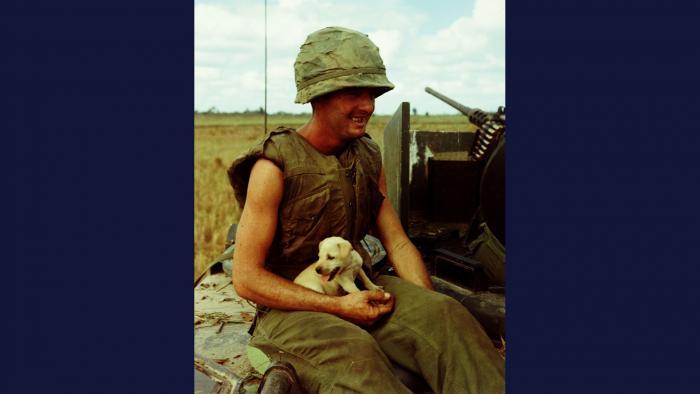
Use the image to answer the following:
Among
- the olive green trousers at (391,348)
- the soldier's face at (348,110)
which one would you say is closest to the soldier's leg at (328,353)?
the olive green trousers at (391,348)

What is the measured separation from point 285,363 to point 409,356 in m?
0.59

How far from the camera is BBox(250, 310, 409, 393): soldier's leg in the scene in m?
2.60

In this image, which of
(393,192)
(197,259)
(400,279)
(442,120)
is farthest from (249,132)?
(400,279)

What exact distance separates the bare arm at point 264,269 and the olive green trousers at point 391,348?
0.24ft

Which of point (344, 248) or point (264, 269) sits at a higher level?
point (344, 248)

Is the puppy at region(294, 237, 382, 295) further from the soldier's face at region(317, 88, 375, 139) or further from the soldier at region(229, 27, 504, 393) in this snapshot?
the soldier's face at region(317, 88, 375, 139)

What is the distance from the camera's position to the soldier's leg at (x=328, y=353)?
8.53 feet

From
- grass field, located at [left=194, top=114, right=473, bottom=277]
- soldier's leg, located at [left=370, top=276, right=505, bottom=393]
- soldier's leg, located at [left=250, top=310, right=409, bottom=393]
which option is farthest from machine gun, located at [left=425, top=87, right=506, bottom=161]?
soldier's leg, located at [left=250, top=310, right=409, bottom=393]

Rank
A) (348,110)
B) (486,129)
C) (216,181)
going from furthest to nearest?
1. (216,181)
2. (486,129)
3. (348,110)

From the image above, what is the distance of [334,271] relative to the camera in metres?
2.90

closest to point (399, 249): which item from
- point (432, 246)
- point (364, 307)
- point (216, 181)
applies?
point (364, 307)

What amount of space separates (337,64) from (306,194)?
2.06 feet

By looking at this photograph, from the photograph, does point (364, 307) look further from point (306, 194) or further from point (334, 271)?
point (306, 194)

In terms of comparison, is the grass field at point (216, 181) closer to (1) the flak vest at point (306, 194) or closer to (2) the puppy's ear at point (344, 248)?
(1) the flak vest at point (306, 194)
